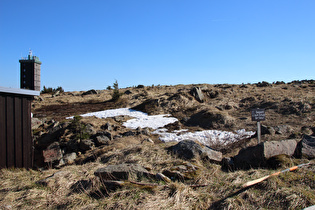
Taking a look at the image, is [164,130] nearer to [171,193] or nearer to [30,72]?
[171,193]

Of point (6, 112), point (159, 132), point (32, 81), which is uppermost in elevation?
point (32, 81)

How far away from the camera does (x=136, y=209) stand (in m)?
3.35

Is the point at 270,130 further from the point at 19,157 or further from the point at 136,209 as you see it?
the point at 19,157

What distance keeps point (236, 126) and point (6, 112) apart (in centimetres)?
1092

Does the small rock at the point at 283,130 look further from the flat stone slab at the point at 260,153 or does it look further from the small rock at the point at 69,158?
the small rock at the point at 69,158

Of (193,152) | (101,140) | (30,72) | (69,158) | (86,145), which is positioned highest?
(30,72)

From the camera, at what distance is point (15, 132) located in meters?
6.07

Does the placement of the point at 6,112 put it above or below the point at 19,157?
above

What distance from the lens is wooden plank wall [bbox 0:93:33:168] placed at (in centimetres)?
584

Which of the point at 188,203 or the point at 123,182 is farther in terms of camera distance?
the point at 123,182

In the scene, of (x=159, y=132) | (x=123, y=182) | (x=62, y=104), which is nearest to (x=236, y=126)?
(x=159, y=132)

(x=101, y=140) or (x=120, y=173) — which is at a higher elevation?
(x=120, y=173)

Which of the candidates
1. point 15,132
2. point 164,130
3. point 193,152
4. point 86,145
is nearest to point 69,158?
point 86,145

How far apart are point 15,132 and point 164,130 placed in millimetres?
8134
